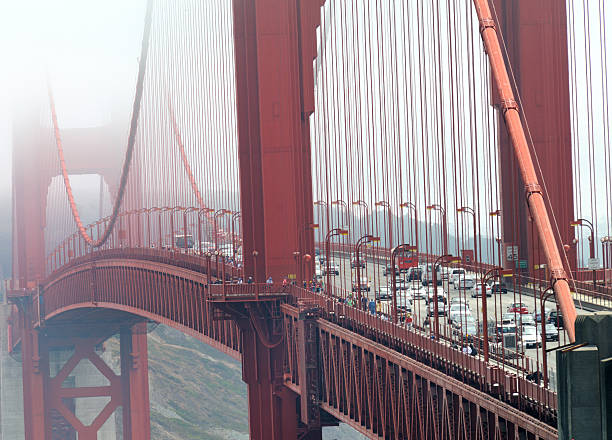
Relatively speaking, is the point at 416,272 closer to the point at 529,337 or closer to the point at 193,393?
the point at 529,337

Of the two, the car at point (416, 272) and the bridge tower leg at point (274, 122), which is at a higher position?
the bridge tower leg at point (274, 122)

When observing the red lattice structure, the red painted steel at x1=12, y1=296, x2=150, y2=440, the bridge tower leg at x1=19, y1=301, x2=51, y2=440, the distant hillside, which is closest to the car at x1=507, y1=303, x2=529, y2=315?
the red lattice structure

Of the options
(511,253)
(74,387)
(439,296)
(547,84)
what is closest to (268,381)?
(439,296)

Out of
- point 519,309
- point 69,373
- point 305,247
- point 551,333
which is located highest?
point 305,247

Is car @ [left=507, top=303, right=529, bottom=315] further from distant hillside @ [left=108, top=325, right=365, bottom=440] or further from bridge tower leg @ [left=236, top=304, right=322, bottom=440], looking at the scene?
distant hillside @ [left=108, top=325, right=365, bottom=440]

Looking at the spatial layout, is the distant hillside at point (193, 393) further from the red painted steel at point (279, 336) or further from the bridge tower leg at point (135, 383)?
the red painted steel at point (279, 336)

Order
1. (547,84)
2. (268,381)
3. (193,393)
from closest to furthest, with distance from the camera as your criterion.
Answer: (547,84) < (268,381) < (193,393)

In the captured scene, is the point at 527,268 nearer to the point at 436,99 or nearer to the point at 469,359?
the point at 436,99

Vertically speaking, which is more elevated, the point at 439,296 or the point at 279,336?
the point at 439,296

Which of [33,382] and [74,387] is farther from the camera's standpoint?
[74,387]

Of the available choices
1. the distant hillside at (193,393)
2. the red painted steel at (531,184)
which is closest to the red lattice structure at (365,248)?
the red painted steel at (531,184)

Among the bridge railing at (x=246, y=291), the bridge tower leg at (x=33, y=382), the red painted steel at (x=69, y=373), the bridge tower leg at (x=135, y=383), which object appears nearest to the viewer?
the bridge railing at (x=246, y=291)
